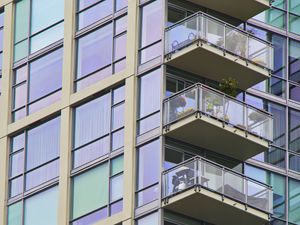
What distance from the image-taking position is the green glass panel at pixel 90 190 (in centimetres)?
5438

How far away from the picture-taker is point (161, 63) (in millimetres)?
53688

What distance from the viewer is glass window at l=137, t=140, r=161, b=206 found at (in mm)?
52688

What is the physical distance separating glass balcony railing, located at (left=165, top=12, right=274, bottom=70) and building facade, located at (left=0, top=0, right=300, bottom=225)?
0.04 m

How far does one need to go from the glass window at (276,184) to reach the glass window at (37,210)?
553 cm

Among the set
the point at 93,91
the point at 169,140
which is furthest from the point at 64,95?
the point at 169,140

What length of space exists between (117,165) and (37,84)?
5.11 metres

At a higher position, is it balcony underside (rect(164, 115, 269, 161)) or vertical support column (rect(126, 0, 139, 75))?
vertical support column (rect(126, 0, 139, 75))

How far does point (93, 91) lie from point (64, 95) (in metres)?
1.28

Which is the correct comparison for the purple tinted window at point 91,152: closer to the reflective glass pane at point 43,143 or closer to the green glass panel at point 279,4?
the reflective glass pane at point 43,143

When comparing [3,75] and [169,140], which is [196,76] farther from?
[3,75]

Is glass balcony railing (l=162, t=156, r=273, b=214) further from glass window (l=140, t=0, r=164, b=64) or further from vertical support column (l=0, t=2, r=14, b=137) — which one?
vertical support column (l=0, t=2, r=14, b=137)

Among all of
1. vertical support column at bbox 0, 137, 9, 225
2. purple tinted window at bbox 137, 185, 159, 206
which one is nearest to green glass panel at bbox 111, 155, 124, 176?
purple tinted window at bbox 137, 185, 159, 206

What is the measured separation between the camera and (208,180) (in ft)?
171

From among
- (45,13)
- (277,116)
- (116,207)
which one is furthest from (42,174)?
(277,116)
